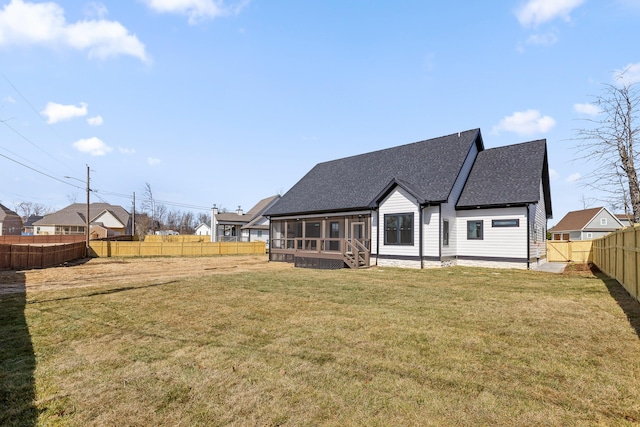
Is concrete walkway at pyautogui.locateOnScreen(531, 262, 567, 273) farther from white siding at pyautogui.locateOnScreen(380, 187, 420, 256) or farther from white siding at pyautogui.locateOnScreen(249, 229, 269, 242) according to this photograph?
white siding at pyautogui.locateOnScreen(249, 229, 269, 242)

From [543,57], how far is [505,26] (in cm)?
251

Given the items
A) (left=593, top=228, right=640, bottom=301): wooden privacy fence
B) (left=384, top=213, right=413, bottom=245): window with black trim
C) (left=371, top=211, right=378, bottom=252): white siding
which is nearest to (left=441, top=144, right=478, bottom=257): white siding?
(left=384, top=213, right=413, bottom=245): window with black trim

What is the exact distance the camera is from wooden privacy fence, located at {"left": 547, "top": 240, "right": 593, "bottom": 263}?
21.2 meters

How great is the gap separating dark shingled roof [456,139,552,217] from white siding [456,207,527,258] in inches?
22.8

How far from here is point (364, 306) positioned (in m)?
8.55

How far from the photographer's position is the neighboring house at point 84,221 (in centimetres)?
6388

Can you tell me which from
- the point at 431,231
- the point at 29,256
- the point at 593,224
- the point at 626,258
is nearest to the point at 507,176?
the point at 431,231

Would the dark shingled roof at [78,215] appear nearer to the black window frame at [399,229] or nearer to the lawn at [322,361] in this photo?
the black window frame at [399,229]

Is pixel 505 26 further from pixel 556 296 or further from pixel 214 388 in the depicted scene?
pixel 214 388

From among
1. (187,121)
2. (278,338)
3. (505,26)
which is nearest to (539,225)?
(505,26)

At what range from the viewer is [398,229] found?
18.4 m

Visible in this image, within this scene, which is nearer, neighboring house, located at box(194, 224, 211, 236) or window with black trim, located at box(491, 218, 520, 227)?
window with black trim, located at box(491, 218, 520, 227)

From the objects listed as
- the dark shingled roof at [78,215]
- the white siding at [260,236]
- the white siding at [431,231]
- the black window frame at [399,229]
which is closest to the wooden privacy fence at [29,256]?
the black window frame at [399,229]

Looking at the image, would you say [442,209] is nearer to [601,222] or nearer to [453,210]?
[453,210]
